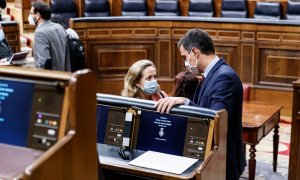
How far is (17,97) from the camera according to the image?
5.61 feet

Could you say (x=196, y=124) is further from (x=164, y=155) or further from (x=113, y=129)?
(x=113, y=129)

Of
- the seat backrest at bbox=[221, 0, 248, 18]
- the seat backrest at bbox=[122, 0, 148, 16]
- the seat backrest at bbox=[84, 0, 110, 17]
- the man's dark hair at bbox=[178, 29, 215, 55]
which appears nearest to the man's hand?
Result: the man's dark hair at bbox=[178, 29, 215, 55]

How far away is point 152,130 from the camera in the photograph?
2611 millimetres

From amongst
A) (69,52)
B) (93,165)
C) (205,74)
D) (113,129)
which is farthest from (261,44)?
(93,165)

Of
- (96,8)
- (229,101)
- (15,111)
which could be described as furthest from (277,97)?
(15,111)

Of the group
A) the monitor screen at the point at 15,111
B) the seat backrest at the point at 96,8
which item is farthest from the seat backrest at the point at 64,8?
the monitor screen at the point at 15,111

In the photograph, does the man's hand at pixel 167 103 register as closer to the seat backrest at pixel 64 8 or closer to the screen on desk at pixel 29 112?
the screen on desk at pixel 29 112

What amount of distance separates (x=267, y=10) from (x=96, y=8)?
2792mm

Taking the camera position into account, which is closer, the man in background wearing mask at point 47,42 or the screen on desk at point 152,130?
the screen on desk at point 152,130

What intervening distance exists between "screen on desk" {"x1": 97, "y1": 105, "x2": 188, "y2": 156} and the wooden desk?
5.15 feet

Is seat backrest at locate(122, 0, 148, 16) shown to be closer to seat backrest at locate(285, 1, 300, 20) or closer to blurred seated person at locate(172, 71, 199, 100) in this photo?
seat backrest at locate(285, 1, 300, 20)

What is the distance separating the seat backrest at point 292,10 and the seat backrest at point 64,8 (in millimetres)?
3532

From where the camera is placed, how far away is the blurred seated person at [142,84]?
345 cm

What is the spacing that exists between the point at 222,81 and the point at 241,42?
3955 mm
